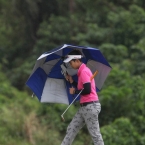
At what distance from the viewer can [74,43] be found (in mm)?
19453

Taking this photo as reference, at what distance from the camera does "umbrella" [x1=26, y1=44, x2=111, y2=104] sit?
584 centimetres

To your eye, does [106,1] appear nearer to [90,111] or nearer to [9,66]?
[9,66]

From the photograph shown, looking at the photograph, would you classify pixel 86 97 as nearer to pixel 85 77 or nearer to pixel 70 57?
pixel 85 77

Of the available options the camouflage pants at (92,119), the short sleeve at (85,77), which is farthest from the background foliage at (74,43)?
the short sleeve at (85,77)

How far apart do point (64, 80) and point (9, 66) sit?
16.5m

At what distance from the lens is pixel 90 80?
212 inches

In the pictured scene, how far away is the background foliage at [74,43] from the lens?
919cm

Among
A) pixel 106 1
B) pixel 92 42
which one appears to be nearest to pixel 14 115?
pixel 92 42

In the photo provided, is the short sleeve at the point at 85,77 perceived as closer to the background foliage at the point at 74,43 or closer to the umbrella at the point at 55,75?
the umbrella at the point at 55,75

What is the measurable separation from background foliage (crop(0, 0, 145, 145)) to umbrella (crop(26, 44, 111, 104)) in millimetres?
2709

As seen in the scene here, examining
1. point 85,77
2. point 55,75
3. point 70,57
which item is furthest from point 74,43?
point 85,77

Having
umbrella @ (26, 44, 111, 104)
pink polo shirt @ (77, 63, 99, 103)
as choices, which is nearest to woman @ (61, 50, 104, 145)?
pink polo shirt @ (77, 63, 99, 103)

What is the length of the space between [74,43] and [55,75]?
44.4ft

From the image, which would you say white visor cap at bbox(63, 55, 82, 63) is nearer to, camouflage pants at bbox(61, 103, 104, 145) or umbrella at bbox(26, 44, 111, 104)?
umbrella at bbox(26, 44, 111, 104)
